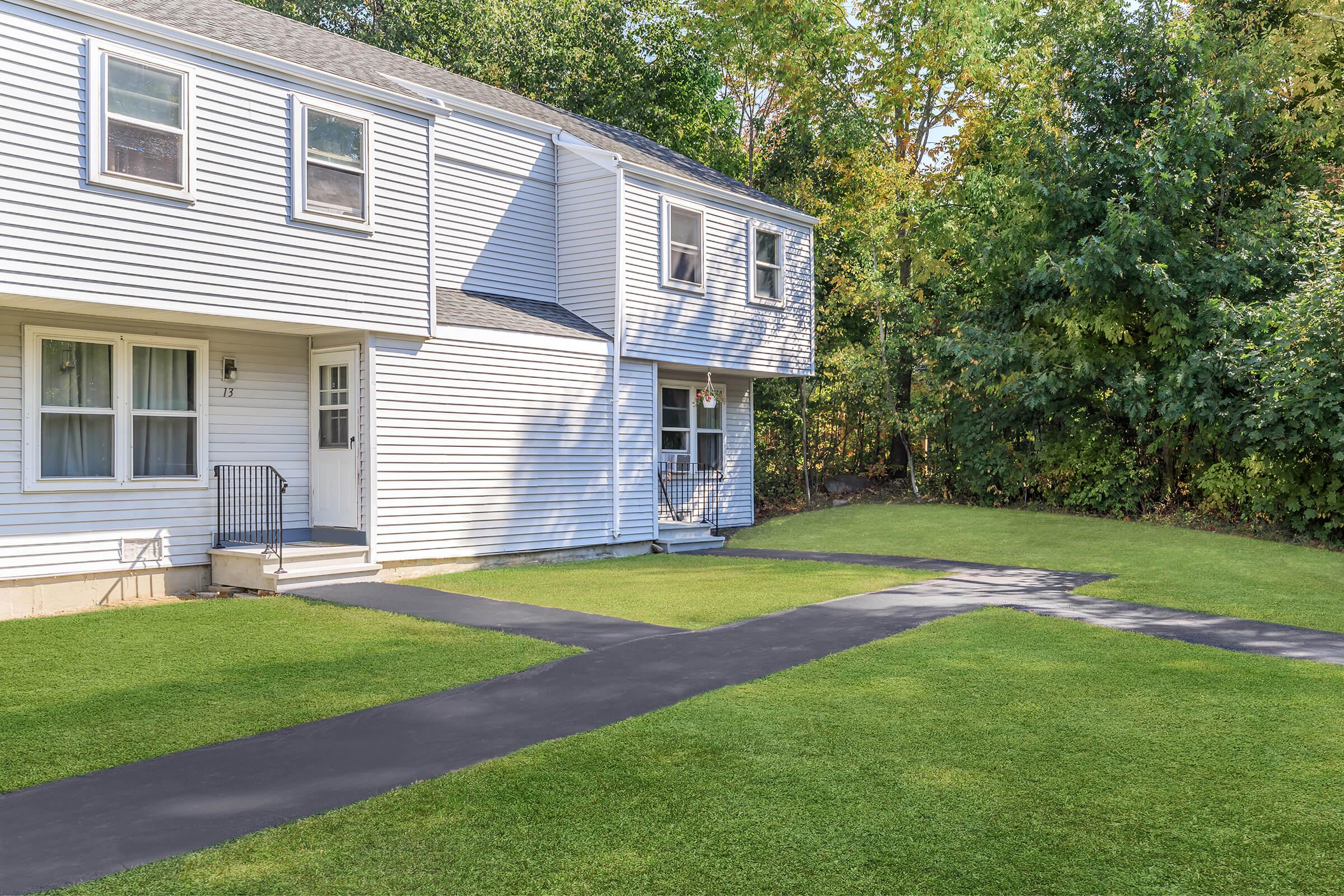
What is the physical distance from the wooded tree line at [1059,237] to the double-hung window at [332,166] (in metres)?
10.9

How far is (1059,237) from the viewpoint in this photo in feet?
54.3

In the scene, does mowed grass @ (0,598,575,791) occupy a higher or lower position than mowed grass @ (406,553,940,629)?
lower

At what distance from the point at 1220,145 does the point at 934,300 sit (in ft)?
20.0

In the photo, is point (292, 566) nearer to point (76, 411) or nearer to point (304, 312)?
point (76, 411)

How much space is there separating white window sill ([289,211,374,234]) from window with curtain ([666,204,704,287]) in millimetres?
5517

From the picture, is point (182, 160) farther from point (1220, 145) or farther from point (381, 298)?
point (1220, 145)

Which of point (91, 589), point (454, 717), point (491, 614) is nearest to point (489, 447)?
point (491, 614)

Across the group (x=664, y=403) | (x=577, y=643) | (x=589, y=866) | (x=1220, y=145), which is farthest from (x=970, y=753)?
(x=1220, y=145)

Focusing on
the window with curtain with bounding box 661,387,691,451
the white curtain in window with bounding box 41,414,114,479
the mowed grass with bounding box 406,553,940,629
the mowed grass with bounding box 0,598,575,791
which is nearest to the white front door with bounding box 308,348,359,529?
the mowed grass with bounding box 406,553,940,629

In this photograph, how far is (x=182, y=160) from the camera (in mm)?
9500

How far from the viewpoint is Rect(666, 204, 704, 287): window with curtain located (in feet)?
50.8

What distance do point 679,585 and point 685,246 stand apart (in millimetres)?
6960

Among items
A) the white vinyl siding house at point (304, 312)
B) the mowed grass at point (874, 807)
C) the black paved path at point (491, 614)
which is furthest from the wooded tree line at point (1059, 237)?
the black paved path at point (491, 614)

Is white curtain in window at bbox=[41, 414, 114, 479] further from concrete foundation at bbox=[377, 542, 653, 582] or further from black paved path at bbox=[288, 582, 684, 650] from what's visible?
concrete foundation at bbox=[377, 542, 653, 582]
